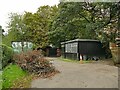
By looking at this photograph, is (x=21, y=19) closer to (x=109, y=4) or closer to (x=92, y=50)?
(x=92, y=50)

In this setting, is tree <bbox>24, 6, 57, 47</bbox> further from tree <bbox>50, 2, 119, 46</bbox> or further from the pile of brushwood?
the pile of brushwood

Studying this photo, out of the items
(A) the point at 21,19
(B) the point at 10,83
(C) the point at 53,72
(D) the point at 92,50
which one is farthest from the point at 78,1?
(A) the point at 21,19

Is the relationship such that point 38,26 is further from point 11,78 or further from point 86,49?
point 11,78

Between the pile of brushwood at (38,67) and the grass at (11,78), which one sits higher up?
the pile of brushwood at (38,67)

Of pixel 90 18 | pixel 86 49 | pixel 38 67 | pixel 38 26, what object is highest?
pixel 38 26

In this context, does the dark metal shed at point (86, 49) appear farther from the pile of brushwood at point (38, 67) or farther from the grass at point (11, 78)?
the grass at point (11, 78)

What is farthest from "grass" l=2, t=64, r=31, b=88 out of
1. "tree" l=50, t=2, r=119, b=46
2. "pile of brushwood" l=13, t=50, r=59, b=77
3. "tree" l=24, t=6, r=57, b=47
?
"tree" l=24, t=6, r=57, b=47

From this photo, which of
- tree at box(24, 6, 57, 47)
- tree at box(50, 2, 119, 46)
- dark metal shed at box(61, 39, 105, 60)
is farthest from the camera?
tree at box(24, 6, 57, 47)

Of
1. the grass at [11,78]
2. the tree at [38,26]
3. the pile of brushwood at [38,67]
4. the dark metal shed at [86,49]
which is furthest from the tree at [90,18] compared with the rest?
the grass at [11,78]

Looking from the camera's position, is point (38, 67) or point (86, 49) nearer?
point (38, 67)

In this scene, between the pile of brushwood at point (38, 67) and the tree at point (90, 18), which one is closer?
the pile of brushwood at point (38, 67)

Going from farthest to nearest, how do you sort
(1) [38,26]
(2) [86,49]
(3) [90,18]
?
(1) [38,26] → (3) [90,18] → (2) [86,49]

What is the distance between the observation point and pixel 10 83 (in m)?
9.77

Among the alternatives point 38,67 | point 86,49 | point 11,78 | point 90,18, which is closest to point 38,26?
point 90,18
